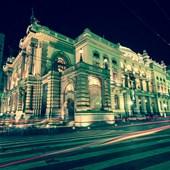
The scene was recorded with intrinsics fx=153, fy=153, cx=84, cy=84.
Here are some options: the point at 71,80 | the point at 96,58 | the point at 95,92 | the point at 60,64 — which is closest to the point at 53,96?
the point at 71,80

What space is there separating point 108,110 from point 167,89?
43.2m

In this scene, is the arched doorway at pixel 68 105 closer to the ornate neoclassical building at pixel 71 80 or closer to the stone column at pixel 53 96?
the ornate neoclassical building at pixel 71 80

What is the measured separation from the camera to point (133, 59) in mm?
46312

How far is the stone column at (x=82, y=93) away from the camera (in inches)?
896

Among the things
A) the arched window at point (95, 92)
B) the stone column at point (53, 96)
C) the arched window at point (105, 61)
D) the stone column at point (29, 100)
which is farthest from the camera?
the arched window at point (105, 61)

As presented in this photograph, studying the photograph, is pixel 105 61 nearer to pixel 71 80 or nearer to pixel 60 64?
pixel 60 64

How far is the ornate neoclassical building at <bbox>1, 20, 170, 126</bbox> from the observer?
24.0 metres

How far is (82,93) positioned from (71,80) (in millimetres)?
3241

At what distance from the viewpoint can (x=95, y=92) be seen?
85.7ft

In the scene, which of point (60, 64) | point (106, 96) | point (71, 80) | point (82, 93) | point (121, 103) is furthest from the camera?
point (121, 103)

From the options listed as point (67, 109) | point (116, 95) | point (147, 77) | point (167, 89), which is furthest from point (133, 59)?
point (67, 109)

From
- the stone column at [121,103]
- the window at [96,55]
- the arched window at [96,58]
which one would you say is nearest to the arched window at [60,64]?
the arched window at [96,58]

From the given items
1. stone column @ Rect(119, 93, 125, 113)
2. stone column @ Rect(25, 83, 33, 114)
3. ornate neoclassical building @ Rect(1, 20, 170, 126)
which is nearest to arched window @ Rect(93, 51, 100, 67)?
ornate neoclassical building @ Rect(1, 20, 170, 126)

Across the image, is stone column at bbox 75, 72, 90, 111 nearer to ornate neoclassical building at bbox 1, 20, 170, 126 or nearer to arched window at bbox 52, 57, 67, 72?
ornate neoclassical building at bbox 1, 20, 170, 126
